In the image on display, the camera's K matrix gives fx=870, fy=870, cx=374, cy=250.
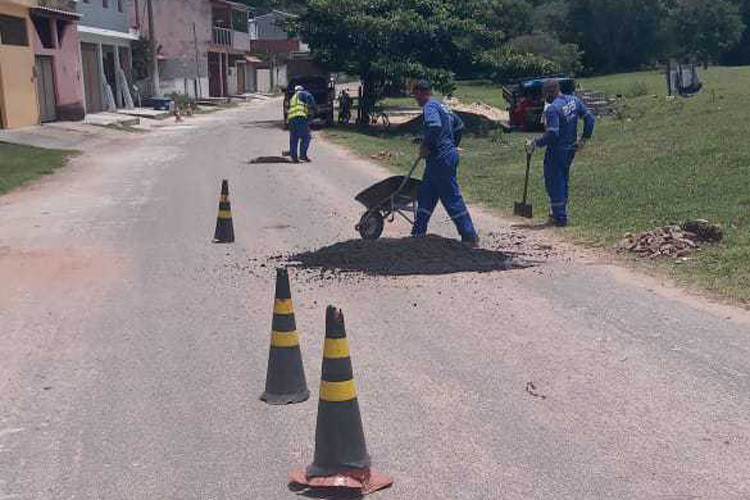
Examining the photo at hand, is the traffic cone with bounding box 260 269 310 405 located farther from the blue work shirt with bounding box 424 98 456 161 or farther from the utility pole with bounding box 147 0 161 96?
the utility pole with bounding box 147 0 161 96

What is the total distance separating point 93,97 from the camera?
38.9 metres

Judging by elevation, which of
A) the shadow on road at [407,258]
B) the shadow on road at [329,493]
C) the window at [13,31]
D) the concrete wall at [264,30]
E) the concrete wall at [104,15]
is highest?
the concrete wall at [264,30]

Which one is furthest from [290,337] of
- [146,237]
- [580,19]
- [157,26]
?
[580,19]

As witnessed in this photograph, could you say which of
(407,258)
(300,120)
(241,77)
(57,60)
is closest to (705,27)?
(241,77)

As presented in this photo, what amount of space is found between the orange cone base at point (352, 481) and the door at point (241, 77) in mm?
67309

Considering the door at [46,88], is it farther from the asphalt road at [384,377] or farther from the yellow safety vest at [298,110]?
the asphalt road at [384,377]

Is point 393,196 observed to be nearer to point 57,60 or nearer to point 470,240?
point 470,240

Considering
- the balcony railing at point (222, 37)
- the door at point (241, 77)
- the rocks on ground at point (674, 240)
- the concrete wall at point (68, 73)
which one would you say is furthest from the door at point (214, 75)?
the rocks on ground at point (674, 240)

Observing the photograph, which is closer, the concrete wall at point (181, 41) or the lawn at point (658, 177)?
the lawn at point (658, 177)

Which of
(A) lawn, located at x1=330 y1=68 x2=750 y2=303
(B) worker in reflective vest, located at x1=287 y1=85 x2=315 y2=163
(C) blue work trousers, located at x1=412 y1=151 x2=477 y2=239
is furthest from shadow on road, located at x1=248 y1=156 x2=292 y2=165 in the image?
(C) blue work trousers, located at x1=412 y1=151 x2=477 y2=239

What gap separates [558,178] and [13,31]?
23.0 meters

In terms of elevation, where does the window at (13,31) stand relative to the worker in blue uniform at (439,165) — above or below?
above

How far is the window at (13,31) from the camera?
27531 millimetres

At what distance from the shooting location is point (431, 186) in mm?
9805
